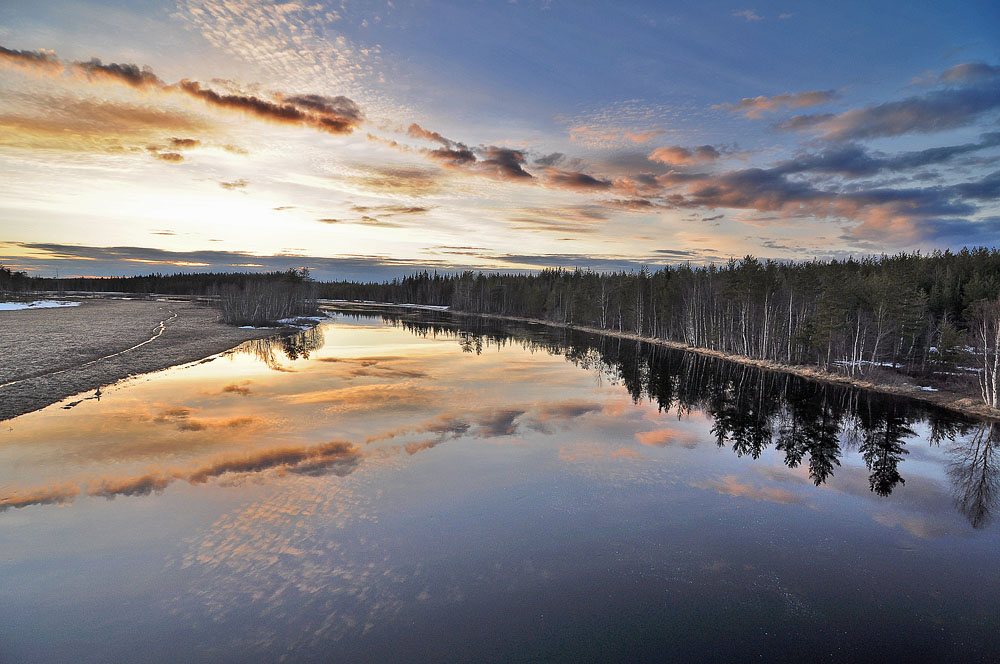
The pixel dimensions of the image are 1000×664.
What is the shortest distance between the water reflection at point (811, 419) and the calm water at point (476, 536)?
0.31 m

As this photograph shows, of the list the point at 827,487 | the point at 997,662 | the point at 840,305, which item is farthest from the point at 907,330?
the point at 997,662

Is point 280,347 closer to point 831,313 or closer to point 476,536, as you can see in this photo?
point 476,536

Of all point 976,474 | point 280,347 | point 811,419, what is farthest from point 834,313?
point 280,347

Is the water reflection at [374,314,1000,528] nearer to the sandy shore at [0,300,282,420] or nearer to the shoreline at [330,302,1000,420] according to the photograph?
the shoreline at [330,302,1000,420]

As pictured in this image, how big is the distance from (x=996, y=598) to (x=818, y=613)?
5.68 meters

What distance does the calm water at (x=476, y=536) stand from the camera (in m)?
10.1

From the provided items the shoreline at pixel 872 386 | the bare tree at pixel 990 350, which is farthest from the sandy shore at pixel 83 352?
the shoreline at pixel 872 386

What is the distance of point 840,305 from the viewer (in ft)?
177

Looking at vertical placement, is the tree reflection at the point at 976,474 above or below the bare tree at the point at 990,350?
below

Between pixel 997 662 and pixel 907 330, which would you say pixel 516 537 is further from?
pixel 907 330

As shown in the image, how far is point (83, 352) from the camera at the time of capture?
45.6m

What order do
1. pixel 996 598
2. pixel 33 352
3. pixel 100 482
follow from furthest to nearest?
pixel 33 352
pixel 100 482
pixel 996 598

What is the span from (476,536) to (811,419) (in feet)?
101

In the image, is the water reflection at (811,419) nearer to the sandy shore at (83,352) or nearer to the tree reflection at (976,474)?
the tree reflection at (976,474)
